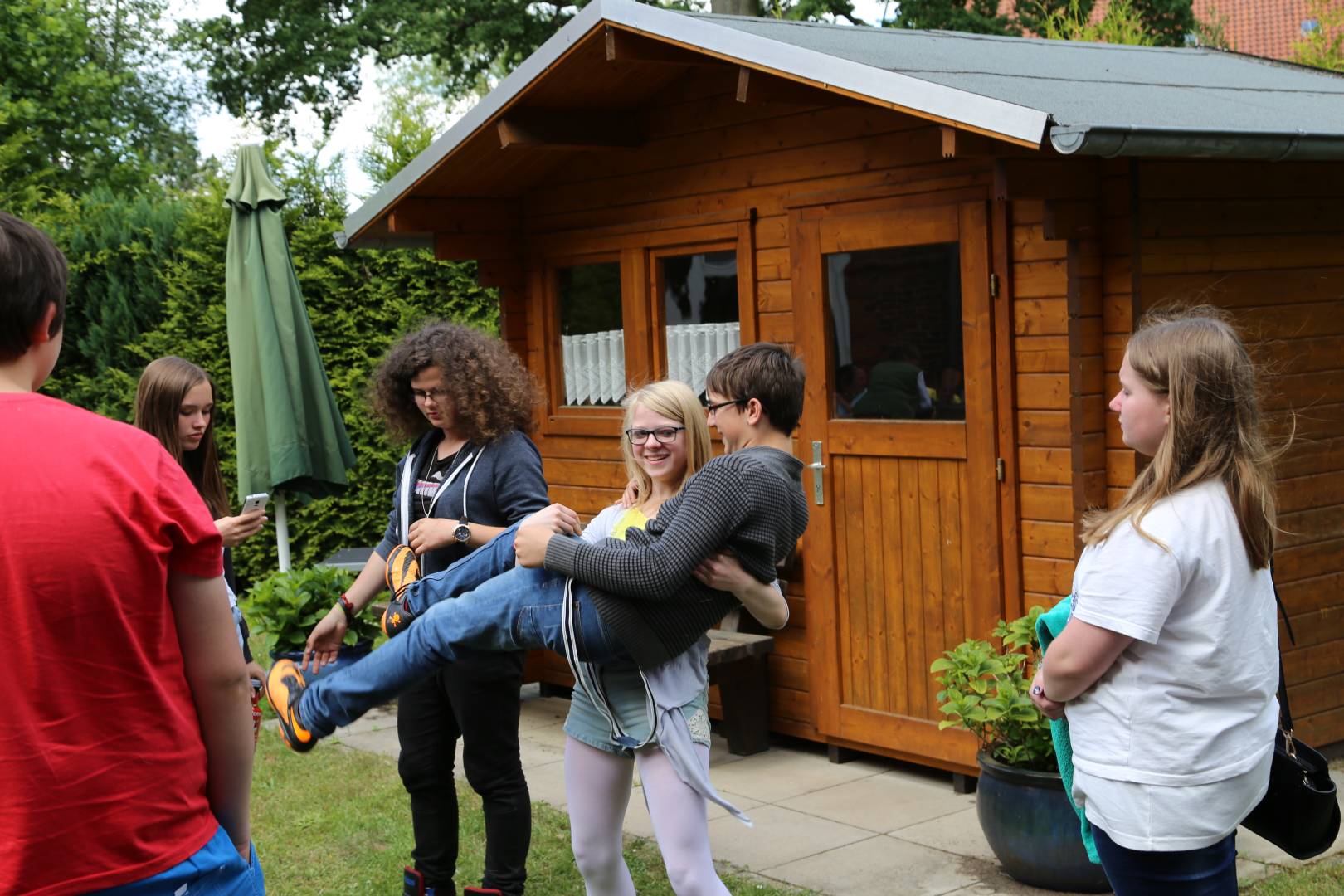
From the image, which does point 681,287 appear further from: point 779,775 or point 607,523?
point 607,523

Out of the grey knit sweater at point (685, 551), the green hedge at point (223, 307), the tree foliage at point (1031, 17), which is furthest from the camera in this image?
the tree foliage at point (1031, 17)

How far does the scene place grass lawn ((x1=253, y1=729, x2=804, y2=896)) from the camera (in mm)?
4750

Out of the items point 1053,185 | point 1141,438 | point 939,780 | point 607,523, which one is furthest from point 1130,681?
point 939,780

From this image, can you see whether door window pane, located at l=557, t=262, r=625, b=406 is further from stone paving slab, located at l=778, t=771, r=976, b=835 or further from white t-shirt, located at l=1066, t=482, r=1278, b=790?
white t-shirt, located at l=1066, t=482, r=1278, b=790

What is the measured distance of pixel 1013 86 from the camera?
491 cm

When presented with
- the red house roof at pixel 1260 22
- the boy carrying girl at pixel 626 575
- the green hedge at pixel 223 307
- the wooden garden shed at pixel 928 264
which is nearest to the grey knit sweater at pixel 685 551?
the boy carrying girl at pixel 626 575

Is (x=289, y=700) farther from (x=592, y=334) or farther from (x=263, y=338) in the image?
(x=263, y=338)

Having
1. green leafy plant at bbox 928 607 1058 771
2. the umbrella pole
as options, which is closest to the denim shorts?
green leafy plant at bbox 928 607 1058 771

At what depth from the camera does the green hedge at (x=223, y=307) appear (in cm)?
1090

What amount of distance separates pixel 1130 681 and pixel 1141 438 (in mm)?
442

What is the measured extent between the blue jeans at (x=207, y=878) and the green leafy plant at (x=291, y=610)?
15.7 ft

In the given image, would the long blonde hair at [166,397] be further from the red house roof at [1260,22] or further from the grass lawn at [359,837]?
the red house roof at [1260,22]

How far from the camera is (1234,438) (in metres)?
2.46

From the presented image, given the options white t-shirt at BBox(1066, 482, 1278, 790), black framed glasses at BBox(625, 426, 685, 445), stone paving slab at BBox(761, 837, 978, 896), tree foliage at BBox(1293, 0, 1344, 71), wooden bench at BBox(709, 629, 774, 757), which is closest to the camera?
white t-shirt at BBox(1066, 482, 1278, 790)
